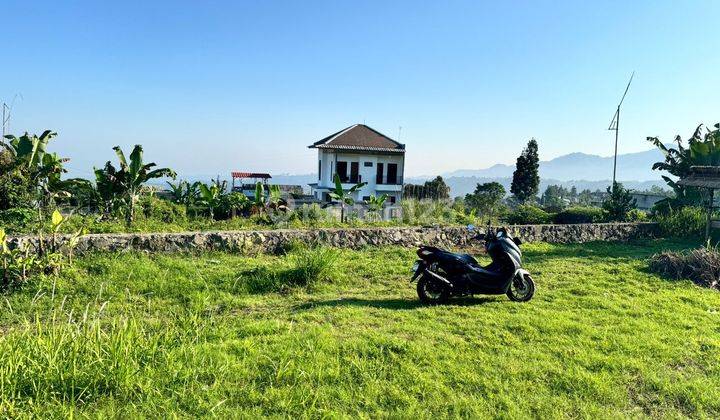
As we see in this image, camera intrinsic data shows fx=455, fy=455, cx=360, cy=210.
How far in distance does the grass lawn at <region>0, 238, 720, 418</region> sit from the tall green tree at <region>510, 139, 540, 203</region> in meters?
26.3

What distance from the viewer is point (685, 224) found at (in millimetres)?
12156

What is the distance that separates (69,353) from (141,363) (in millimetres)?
489

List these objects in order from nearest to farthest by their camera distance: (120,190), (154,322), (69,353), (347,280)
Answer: (69,353), (154,322), (347,280), (120,190)

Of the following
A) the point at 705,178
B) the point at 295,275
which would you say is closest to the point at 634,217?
the point at 705,178

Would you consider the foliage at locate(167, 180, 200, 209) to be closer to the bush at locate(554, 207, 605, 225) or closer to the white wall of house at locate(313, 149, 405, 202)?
the bush at locate(554, 207, 605, 225)

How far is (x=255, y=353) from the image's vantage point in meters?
3.80

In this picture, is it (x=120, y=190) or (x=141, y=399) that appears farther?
(x=120, y=190)

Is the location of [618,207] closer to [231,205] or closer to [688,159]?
[688,159]

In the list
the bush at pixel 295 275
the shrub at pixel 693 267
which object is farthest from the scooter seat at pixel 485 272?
the shrub at pixel 693 267

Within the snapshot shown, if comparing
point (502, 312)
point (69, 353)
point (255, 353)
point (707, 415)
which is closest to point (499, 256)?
point (502, 312)

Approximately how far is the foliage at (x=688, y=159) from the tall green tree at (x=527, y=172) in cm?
1584

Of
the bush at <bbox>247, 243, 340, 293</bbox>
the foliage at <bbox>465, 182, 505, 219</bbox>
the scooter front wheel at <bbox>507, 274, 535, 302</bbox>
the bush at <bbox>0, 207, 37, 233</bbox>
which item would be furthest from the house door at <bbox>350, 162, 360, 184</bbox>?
the scooter front wheel at <bbox>507, 274, 535, 302</bbox>

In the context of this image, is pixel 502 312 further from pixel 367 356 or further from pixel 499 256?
pixel 367 356

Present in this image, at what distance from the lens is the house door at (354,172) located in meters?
32.5
